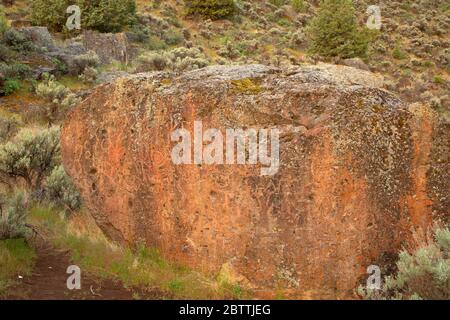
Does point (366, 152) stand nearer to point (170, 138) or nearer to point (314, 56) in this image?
point (170, 138)

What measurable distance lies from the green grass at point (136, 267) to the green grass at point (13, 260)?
1.74ft

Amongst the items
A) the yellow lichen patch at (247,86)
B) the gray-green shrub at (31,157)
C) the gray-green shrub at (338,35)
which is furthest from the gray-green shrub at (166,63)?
the yellow lichen patch at (247,86)

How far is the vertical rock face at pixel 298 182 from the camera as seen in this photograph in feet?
17.4

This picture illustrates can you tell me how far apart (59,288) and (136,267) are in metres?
0.89

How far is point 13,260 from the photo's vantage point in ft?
19.1

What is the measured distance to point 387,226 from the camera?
17.7 ft

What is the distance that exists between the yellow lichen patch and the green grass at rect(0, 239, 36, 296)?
328cm

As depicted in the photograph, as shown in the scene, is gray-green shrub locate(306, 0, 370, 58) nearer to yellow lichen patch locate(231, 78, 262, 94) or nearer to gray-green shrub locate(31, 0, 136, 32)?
gray-green shrub locate(31, 0, 136, 32)

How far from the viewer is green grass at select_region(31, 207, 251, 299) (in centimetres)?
543

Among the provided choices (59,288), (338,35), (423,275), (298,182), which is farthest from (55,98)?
(338,35)

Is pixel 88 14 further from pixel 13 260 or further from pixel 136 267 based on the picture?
pixel 136 267

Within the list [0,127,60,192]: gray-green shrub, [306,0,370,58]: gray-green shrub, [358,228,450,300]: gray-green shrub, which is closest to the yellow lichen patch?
[358,228,450,300]: gray-green shrub

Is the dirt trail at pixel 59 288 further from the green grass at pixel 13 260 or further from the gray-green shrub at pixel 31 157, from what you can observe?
the gray-green shrub at pixel 31 157

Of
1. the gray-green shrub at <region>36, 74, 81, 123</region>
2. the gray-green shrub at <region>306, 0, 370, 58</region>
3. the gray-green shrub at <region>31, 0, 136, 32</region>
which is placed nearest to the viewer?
the gray-green shrub at <region>36, 74, 81, 123</region>
